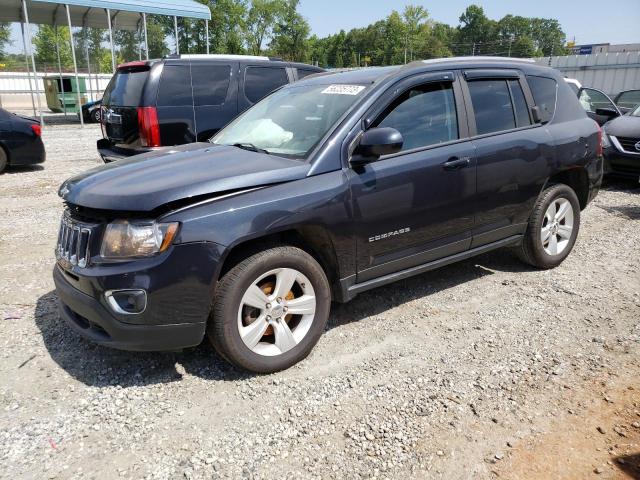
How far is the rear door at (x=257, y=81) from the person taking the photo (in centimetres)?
753

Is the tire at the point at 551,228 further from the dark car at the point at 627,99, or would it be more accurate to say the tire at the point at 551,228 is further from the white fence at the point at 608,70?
the white fence at the point at 608,70

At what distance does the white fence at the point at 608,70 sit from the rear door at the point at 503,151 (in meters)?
23.0

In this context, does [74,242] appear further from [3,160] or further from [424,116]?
[3,160]

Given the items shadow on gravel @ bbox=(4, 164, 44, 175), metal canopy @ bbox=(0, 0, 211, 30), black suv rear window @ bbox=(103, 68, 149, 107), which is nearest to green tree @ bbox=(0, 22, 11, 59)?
metal canopy @ bbox=(0, 0, 211, 30)

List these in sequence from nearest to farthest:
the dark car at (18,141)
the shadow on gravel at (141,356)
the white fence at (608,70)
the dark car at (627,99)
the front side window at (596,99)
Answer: the shadow on gravel at (141,356) < the dark car at (18,141) < the front side window at (596,99) < the dark car at (627,99) < the white fence at (608,70)

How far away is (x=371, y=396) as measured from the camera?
116 inches

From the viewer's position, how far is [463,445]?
2.53 metres

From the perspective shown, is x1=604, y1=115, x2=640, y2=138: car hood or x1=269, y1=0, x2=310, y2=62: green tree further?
x1=269, y1=0, x2=310, y2=62: green tree

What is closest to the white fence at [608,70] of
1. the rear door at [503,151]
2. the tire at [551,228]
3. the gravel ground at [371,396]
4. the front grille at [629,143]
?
the front grille at [629,143]

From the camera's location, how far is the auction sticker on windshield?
364cm

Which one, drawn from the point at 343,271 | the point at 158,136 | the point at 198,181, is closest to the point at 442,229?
the point at 343,271

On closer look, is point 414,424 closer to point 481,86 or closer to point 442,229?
point 442,229

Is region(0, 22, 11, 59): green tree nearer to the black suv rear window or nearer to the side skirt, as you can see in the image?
the black suv rear window

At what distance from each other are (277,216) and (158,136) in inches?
168
